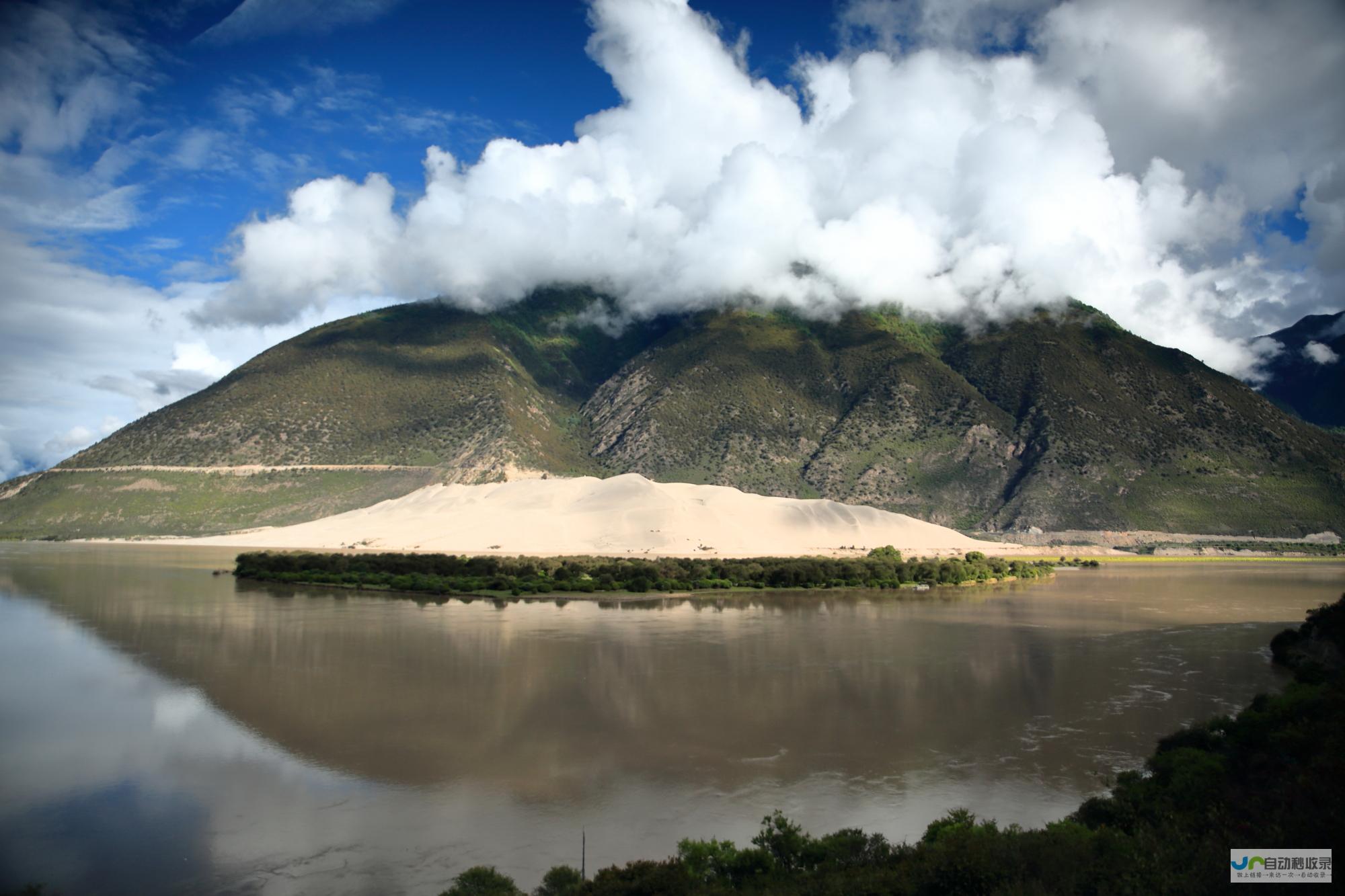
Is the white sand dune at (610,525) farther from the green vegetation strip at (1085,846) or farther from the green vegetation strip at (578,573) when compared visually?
the green vegetation strip at (1085,846)

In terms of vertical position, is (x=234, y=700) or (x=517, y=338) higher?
(x=517, y=338)

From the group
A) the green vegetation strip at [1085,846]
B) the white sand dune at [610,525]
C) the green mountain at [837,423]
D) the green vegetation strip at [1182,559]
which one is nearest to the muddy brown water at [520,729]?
the green vegetation strip at [1085,846]

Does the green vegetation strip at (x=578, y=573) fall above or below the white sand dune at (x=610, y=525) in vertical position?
below

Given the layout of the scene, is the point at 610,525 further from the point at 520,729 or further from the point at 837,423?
the point at 520,729

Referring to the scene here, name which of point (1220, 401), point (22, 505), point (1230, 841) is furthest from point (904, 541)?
point (22, 505)

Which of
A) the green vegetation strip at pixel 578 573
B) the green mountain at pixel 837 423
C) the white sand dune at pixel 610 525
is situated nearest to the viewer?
the green vegetation strip at pixel 578 573

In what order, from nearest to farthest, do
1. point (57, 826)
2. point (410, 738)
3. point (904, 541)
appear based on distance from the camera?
point (57, 826) → point (410, 738) → point (904, 541)

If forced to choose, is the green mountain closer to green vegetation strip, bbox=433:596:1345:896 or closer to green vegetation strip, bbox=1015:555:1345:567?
green vegetation strip, bbox=1015:555:1345:567

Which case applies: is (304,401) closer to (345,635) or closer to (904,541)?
(904,541)
